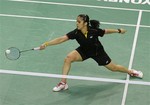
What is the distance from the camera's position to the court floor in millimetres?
9609

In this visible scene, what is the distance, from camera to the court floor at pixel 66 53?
961cm

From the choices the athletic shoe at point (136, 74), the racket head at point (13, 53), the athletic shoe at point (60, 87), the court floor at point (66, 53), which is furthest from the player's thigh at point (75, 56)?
the athletic shoe at point (136, 74)

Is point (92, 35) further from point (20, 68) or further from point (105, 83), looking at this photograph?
point (20, 68)

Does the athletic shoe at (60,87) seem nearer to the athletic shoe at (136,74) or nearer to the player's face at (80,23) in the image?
the player's face at (80,23)

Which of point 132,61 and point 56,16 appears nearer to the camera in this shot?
point 132,61

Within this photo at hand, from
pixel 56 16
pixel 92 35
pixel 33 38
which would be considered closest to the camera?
pixel 92 35

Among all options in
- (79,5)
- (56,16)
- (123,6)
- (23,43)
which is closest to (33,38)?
(23,43)

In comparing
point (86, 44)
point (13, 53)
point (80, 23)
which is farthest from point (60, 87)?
point (80, 23)

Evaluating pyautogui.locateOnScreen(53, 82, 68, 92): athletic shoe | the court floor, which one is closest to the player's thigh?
pyautogui.locateOnScreen(53, 82, 68, 92): athletic shoe

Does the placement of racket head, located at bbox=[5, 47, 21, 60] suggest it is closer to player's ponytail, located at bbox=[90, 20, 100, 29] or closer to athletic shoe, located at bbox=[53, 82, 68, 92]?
athletic shoe, located at bbox=[53, 82, 68, 92]

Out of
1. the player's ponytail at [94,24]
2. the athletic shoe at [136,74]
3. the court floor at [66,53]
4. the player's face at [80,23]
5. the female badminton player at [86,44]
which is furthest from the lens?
the athletic shoe at [136,74]

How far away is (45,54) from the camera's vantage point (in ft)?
36.4

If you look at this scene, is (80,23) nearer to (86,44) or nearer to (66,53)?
(86,44)

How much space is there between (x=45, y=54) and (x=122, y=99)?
8.36ft
